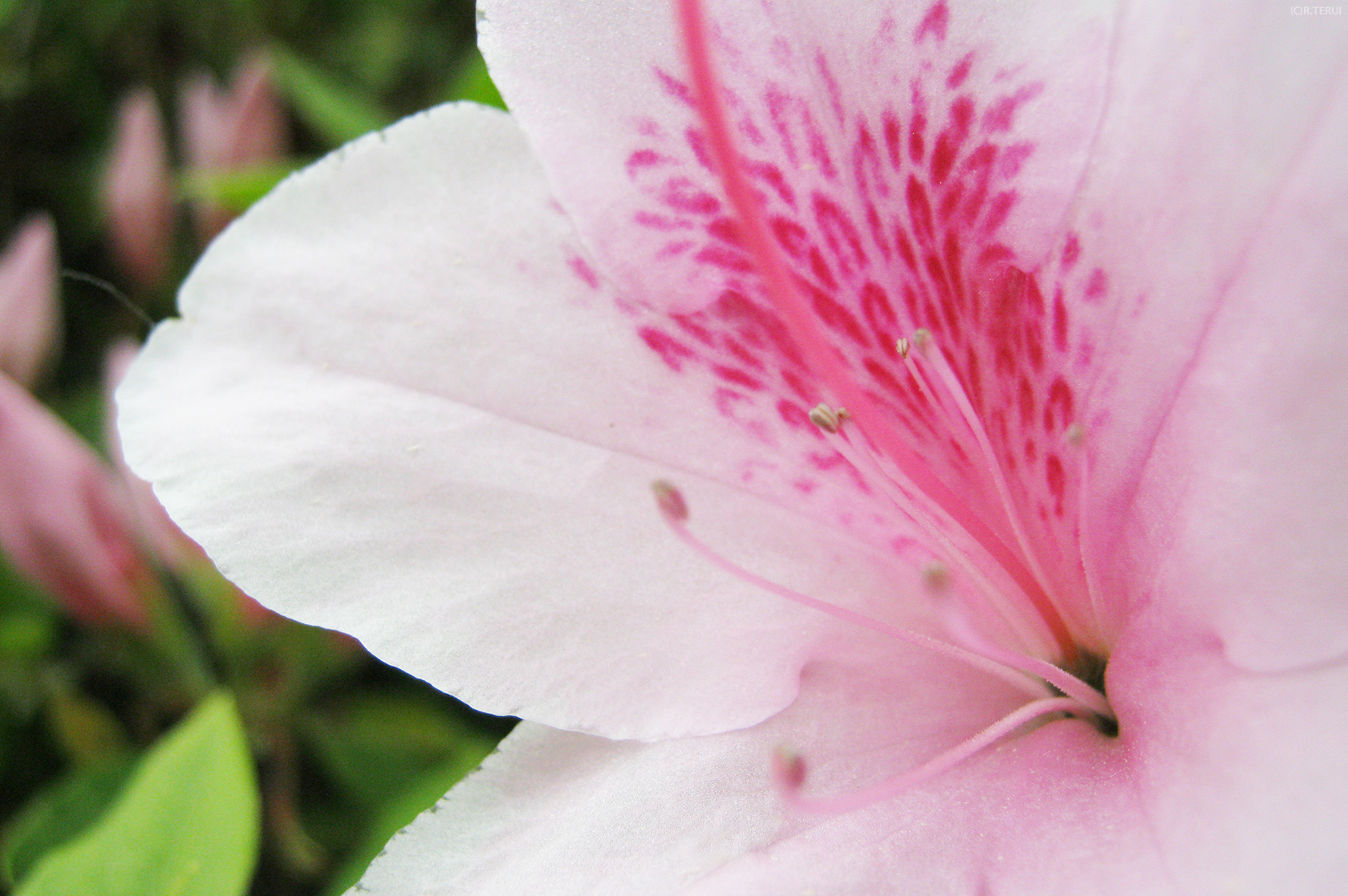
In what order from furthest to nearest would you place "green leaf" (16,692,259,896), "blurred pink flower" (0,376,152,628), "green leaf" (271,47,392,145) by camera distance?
"green leaf" (271,47,392,145)
"blurred pink flower" (0,376,152,628)
"green leaf" (16,692,259,896)

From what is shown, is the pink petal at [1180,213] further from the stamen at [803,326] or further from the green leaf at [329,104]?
the green leaf at [329,104]

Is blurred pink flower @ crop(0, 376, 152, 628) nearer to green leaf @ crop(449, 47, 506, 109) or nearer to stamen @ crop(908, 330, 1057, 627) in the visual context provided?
green leaf @ crop(449, 47, 506, 109)

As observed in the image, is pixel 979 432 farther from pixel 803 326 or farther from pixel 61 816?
pixel 61 816

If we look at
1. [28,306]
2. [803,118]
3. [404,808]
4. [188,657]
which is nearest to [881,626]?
[803,118]

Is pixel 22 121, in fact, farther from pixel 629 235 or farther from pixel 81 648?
pixel 629 235

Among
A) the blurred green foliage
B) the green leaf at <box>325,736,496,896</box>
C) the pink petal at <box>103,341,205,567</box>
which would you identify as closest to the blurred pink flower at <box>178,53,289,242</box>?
the blurred green foliage

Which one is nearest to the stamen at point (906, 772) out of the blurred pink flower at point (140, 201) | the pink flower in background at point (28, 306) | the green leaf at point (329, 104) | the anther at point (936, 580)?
the anther at point (936, 580)

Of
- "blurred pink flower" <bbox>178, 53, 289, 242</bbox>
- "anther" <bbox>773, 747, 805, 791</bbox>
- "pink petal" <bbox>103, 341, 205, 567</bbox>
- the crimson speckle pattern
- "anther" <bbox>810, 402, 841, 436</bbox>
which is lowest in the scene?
"pink petal" <bbox>103, 341, 205, 567</bbox>
